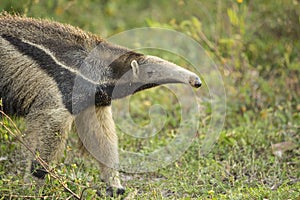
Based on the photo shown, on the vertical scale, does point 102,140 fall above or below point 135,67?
below

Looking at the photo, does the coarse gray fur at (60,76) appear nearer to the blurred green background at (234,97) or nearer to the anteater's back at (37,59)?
the anteater's back at (37,59)

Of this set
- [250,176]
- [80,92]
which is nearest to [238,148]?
[250,176]

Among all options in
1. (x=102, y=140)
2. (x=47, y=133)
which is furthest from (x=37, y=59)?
(x=102, y=140)

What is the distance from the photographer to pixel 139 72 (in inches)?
229

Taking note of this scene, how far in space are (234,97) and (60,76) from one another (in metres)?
3.17

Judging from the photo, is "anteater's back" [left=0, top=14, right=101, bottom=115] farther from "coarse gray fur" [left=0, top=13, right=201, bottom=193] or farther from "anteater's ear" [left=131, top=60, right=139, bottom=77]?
"anteater's ear" [left=131, top=60, right=139, bottom=77]

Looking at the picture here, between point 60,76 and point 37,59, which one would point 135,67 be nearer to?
point 60,76

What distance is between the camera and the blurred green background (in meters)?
6.17

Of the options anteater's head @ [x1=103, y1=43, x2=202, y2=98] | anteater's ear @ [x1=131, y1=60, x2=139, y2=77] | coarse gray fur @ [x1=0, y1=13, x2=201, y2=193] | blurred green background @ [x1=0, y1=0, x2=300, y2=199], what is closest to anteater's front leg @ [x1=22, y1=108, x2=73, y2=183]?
coarse gray fur @ [x1=0, y1=13, x2=201, y2=193]

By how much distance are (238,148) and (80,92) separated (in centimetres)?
209

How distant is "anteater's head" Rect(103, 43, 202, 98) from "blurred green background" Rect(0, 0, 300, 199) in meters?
0.98

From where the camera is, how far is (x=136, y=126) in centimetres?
793

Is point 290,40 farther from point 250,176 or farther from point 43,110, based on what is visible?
point 43,110

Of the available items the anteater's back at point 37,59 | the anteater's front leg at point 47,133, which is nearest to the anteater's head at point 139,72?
the anteater's back at point 37,59
